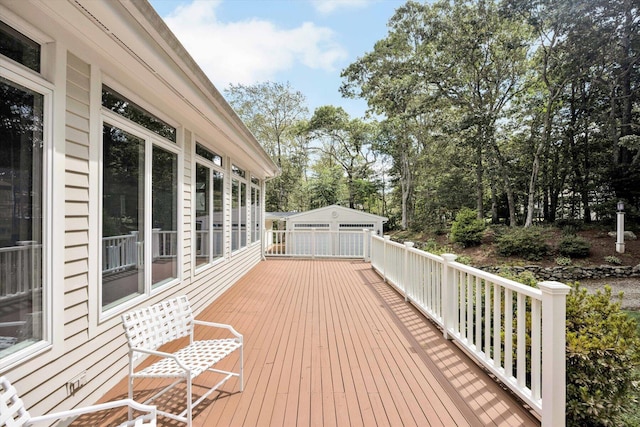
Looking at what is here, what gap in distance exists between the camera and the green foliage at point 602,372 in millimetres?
1954

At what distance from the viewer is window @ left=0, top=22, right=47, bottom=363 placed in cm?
164

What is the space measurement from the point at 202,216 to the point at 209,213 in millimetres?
304

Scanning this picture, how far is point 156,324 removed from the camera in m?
2.37

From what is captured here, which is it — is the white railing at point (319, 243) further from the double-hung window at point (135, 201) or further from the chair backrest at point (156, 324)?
the chair backrest at point (156, 324)

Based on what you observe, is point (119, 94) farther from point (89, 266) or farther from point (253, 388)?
point (253, 388)

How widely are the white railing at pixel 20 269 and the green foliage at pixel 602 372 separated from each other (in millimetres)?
3376

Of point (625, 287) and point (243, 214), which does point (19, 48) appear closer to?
point (243, 214)

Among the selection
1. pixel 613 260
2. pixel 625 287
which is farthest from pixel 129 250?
pixel 613 260

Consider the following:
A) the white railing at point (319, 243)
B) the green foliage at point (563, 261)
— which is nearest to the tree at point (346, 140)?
the white railing at point (319, 243)

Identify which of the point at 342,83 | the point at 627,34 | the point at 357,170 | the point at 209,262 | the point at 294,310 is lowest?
the point at 294,310

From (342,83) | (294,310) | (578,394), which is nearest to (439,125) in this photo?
(342,83)

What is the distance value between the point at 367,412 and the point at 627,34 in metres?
16.2

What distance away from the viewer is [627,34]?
440 inches

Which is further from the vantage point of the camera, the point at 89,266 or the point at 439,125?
the point at 439,125
